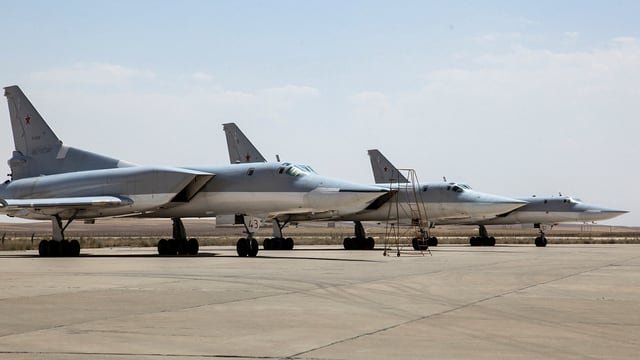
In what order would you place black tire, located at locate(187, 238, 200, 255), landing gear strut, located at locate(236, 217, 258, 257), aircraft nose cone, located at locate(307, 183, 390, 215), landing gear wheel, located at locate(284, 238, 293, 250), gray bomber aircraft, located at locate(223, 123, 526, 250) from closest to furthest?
1. landing gear strut, located at locate(236, 217, 258, 257)
2. aircraft nose cone, located at locate(307, 183, 390, 215)
3. black tire, located at locate(187, 238, 200, 255)
4. landing gear wheel, located at locate(284, 238, 293, 250)
5. gray bomber aircraft, located at locate(223, 123, 526, 250)

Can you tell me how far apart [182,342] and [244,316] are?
1.92 metres

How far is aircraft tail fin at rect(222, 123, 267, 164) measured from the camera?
40.3 metres

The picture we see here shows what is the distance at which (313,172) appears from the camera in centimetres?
2747

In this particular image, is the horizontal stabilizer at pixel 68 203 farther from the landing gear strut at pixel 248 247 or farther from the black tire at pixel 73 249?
the landing gear strut at pixel 248 247

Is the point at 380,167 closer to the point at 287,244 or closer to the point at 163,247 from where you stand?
the point at 287,244

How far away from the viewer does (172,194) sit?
27.2 m

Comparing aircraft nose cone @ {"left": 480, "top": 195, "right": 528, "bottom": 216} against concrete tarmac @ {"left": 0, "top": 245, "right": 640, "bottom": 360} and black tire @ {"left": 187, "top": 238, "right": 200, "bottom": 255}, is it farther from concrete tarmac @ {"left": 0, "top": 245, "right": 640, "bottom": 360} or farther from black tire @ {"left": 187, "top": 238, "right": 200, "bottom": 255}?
concrete tarmac @ {"left": 0, "top": 245, "right": 640, "bottom": 360}

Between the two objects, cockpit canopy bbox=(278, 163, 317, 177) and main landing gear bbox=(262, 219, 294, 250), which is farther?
main landing gear bbox=(262, 219, 294, 250)

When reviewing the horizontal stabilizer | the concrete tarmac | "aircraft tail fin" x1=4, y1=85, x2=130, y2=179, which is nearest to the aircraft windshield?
the horizontal stabilizer

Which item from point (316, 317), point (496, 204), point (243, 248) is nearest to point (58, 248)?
point (243, 248)

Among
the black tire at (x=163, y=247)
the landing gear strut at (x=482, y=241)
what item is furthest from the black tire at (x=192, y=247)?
the landing gear strut at (x=482, y=241)

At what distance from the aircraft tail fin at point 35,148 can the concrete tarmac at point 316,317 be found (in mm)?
15275

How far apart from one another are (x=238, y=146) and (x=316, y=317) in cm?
3193

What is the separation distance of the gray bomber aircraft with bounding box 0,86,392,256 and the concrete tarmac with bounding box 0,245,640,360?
10.8 meters
